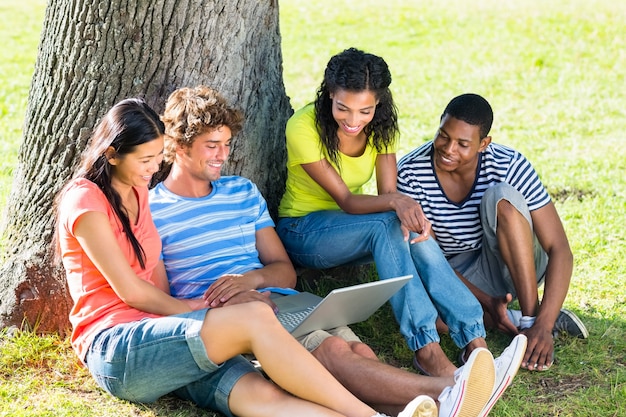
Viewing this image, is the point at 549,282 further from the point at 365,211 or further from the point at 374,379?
the point at 374,379

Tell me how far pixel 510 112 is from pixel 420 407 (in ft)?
20.4

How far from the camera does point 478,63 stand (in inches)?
416

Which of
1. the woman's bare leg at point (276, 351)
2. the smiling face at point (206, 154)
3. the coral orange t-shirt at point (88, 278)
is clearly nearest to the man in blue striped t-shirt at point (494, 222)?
the smiling face at point (206, 154)

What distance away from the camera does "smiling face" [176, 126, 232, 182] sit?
402 centimetres

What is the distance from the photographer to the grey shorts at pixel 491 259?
4402 mm

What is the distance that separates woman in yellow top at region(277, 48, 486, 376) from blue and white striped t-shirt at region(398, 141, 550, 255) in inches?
6.5

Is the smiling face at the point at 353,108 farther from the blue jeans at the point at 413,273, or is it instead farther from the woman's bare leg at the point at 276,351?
the woman's bare leg at the point at 276,351

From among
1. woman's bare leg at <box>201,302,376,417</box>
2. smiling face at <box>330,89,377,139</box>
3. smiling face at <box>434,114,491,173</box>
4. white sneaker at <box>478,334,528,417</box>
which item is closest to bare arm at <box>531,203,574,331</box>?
smiling face at <box>434,114,491,173</box>

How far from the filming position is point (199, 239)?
4.12 metres

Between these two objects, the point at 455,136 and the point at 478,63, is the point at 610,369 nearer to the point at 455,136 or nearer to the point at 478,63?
the point at 455,136

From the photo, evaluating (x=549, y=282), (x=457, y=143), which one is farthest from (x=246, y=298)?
(x=549, y=282)

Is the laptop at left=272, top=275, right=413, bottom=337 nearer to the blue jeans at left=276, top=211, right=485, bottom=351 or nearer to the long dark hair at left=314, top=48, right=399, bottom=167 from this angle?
the blue jeans at left=276, top=211, right=485, bottom=351

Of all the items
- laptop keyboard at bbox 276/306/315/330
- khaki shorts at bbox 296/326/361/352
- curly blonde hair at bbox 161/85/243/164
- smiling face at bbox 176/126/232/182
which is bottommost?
khaki shorts at bbox 296/326/361/352

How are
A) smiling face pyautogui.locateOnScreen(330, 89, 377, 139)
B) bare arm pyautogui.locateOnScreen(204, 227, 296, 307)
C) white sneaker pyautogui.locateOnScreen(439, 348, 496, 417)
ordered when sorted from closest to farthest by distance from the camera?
white sneaker pyautogui.locateOnScreen(439, 348, 496, 417)
bare arm pyautogui.locateOnScreen(204, 227, 296, 307)
smiling face pyautogui.locateOnScreen(330, 89, 377, 139)
